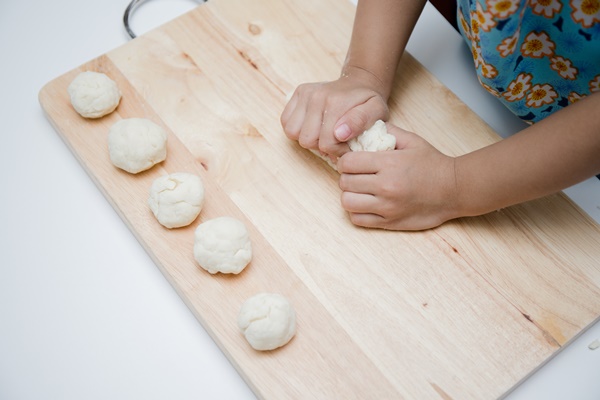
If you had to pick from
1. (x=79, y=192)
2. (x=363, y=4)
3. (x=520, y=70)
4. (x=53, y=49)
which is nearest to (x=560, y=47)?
(x=520, y=70)

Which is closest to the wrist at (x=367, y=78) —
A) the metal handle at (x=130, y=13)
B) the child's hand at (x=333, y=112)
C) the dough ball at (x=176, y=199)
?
the child's hand at (x=333, y=112)

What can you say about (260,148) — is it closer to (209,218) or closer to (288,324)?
(209,218)

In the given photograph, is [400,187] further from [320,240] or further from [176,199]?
Result: [176,199]

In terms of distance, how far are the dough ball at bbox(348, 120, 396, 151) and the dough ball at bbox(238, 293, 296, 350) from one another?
260 mm

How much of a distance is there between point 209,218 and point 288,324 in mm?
217

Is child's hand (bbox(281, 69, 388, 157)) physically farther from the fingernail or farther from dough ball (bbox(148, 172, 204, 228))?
dough ball (bbox(148, 172, 204, 228))

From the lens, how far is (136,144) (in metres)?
0.90

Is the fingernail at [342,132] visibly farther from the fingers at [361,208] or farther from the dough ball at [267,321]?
the dough ball at [267,321]

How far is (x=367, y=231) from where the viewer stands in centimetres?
91

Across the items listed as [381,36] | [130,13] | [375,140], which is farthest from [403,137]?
[130,13]

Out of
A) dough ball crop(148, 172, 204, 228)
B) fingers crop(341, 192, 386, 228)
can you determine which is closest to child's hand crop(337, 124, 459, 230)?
fingers crop(341, 192, 386, 228)

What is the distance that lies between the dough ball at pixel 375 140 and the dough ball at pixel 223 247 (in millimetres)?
215

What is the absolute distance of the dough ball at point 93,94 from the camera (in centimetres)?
95

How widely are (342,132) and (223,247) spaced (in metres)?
0.24
